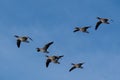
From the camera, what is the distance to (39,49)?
97688mm

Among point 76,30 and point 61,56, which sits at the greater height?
point 76,30

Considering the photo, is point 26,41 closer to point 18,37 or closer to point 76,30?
point 18,37

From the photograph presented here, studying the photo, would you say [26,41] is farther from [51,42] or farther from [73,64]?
[73,64]

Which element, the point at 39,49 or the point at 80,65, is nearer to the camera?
the point at 39,49

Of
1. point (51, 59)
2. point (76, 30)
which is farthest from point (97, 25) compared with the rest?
point (51, 59)

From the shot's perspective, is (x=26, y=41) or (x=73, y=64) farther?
(x=73, y=64)

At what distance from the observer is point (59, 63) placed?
9581cm

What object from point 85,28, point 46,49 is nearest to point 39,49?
point 46,49

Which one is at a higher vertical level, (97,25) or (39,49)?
(97,25)

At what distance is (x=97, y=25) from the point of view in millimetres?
106938

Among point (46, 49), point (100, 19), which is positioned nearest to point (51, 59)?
point (46, 49)

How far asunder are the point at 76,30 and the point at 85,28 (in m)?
4.44

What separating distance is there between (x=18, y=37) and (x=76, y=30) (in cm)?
1094

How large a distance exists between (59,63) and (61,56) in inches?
47.2
